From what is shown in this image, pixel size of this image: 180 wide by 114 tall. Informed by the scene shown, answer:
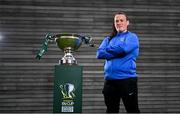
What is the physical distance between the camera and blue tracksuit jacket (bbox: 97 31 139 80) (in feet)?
9.00

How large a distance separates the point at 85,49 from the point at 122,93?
Answer: 2210 mm

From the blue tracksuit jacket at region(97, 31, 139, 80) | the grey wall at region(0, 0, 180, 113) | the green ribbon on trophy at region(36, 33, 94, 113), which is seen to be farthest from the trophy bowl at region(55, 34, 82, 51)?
the grey wall at region(0, 0, 180, 113)

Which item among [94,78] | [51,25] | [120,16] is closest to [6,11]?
[51,25]

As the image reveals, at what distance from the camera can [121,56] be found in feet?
9.18

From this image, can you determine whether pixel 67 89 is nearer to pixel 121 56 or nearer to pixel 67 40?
pixel 67 40

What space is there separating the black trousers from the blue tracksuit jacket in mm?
51

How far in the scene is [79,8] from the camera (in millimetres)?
4926

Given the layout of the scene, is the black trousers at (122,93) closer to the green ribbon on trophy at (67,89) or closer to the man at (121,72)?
the man at (121,72)

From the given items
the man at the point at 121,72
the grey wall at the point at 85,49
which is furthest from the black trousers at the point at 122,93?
the grey wall at the point at 85,49

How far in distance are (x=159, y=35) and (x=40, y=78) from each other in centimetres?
190

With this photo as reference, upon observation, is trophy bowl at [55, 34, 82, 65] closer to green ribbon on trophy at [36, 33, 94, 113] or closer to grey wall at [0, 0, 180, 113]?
green ribbon on trophy at [36, 33, 94, 113]

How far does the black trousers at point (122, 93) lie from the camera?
2.70m

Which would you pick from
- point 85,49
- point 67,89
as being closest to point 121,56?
point 67,89

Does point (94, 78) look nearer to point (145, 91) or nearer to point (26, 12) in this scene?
point (145, 91)
